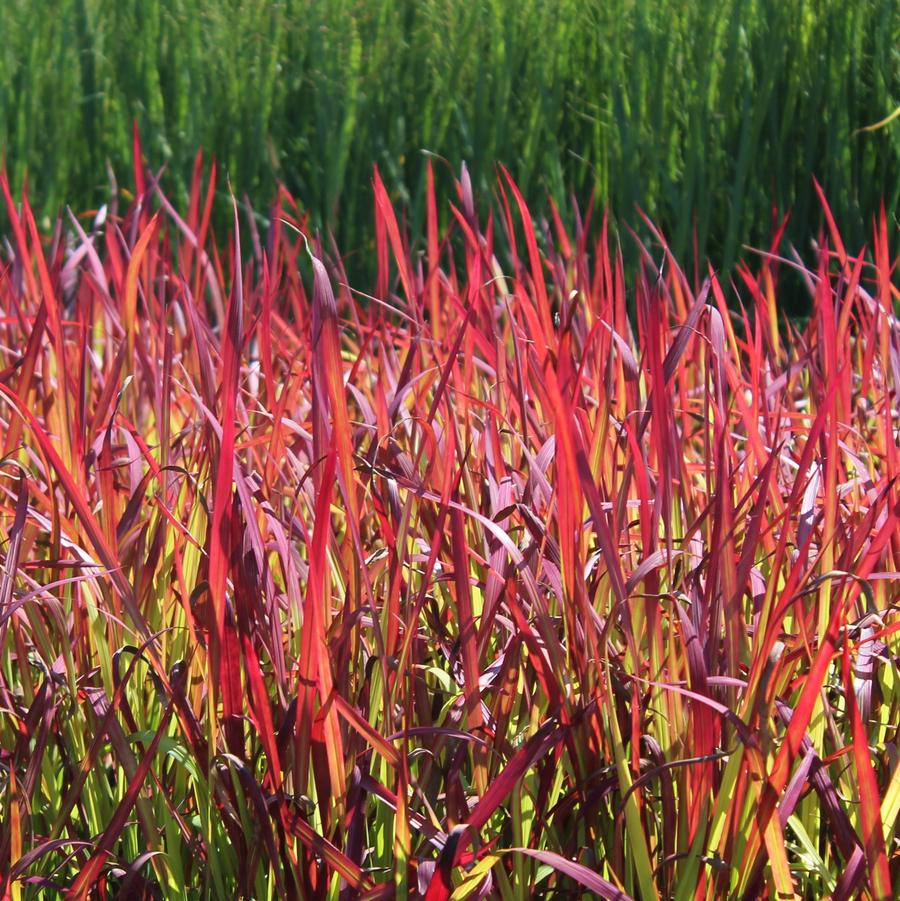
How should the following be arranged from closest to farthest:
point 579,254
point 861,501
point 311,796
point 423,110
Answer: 1. point 311,796
2. point 861,501
3. point 579,254
4. point 423,110

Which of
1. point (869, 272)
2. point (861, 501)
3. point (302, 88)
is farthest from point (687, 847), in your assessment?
point (302, 88)

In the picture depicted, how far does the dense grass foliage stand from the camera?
8.38ft

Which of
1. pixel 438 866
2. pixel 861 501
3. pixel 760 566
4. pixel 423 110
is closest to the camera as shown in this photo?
pixel 438 866

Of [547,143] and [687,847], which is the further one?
[547,143]

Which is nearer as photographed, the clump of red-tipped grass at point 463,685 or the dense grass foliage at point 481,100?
the clump of red-tipped grass at point 463,685

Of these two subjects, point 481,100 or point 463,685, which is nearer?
point 463,685

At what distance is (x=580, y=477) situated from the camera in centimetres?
75

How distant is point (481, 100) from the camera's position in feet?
8.83

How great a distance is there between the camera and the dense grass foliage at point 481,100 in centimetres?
255

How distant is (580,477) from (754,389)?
0.28 metres

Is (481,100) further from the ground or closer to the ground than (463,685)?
further from the ground

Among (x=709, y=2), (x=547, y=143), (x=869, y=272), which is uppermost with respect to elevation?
(x=709, y=2)

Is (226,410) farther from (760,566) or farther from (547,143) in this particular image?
(547,143)

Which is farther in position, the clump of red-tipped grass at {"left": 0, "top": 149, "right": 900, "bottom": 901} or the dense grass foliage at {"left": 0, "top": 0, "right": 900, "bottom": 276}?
the dense grass foliage at {"left": 0, "top": 0, "right": 900, "bottom": 276}
